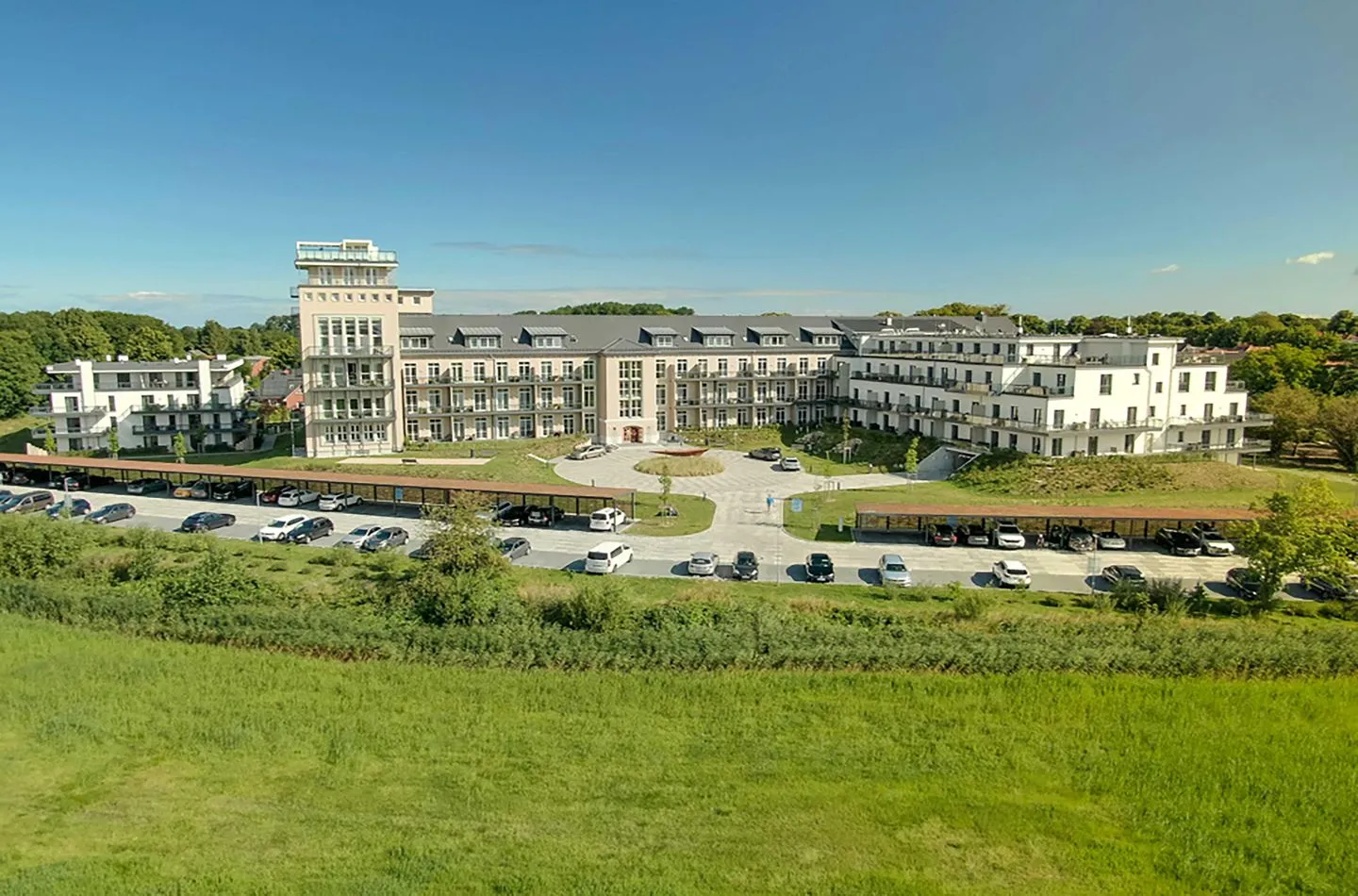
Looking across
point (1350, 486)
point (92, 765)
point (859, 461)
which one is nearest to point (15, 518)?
point (92, 765)

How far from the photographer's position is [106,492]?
4862 centimetres

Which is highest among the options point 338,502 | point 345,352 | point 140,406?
point 345,352

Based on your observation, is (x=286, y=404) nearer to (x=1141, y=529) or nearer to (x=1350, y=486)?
(x=1141, y=529)

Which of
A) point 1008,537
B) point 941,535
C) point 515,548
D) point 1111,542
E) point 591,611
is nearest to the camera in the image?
point 591,611

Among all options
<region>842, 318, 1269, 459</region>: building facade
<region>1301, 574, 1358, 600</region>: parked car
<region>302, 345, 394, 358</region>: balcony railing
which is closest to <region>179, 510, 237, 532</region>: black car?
<region>302, 345, 394, 358</region>: balcony railing

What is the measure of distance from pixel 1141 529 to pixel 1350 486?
59.1ft

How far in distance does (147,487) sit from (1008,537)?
47.5 meters

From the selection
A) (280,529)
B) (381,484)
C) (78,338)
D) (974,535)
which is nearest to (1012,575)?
(974,535)

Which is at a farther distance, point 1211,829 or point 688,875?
point 1211,829

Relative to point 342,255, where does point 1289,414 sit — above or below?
below

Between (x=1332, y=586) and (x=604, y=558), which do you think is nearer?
(x=1332, y=586)

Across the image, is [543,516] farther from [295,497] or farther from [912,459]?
[912,459]

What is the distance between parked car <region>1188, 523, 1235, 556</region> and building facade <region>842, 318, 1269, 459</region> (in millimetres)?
11371

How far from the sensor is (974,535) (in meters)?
36.6
